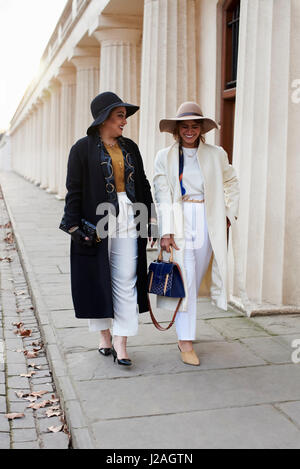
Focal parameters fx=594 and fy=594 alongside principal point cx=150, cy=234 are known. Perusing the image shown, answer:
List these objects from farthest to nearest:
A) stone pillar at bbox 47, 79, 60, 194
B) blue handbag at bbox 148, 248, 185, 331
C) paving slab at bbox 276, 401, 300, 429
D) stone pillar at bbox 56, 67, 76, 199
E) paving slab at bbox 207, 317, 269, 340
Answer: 1. stone pillar at bbox 47, 79, 60, 194
2. stone pillar at bbox 56, 67, 76, 199
3. paving slab at bbox 207, 317, 269, 340
4. blue handbag at bbox 148, 248, 185, 331
5. paving slab at bbox 276, 401, 300, 429

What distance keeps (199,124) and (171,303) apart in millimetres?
1370

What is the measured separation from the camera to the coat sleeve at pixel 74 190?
4.28 meters

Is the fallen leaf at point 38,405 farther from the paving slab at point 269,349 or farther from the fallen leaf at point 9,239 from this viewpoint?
the fallen leaf at point 9,239

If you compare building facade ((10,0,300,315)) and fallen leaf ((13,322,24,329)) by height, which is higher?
building facade ((10,0,300,315))

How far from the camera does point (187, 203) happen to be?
4.50 metres

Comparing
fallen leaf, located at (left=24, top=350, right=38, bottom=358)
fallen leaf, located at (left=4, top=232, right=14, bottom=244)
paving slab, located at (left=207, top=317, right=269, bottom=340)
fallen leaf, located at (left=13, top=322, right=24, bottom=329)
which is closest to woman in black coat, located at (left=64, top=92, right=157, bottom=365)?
fallen leaf, located at (left=24, top=350, right=38, bottom=358)

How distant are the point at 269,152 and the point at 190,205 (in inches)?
68.1

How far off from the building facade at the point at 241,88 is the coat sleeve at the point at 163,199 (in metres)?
0.97

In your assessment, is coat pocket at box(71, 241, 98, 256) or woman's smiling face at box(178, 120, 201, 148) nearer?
coat pocket at box(71, 241, 98, 256)

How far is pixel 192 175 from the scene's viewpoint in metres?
4.47

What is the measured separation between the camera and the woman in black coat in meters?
4.29

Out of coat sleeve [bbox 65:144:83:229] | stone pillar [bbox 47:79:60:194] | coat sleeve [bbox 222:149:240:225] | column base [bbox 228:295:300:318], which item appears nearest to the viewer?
coat sleeve [bbox 65:144:83:229]

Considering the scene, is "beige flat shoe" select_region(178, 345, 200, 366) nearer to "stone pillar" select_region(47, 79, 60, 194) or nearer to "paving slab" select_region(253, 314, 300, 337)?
"paving slab" select_region(253, 314, 300, 337)

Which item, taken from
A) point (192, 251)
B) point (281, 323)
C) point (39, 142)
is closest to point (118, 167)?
point (192, 251)
